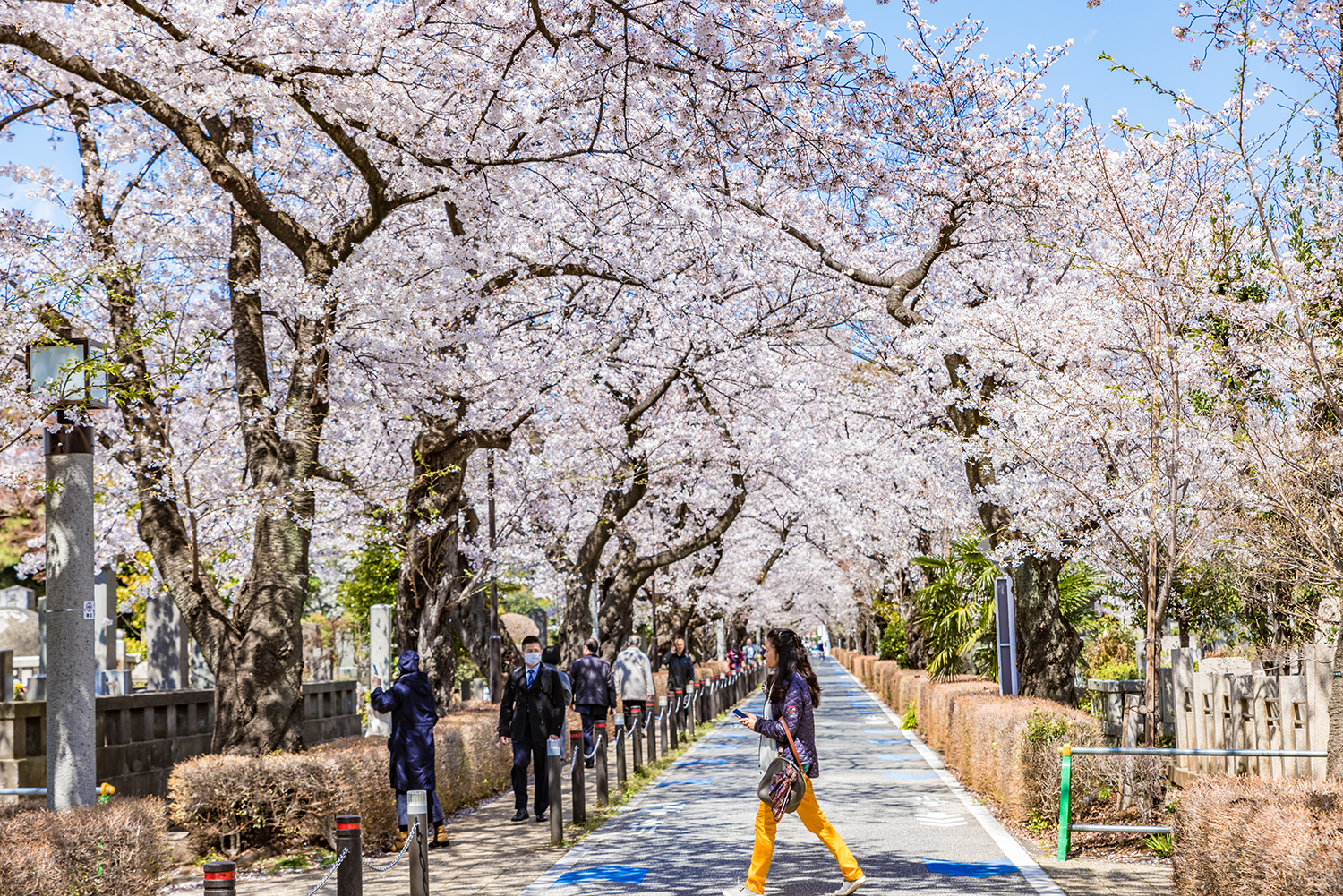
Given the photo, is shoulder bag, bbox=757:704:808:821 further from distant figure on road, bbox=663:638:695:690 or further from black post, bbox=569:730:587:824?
distant figure on road, bbox=663:638:695:690

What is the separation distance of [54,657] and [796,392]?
21291 millimetres

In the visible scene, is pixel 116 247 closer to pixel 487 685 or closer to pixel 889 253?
pixel 889 253

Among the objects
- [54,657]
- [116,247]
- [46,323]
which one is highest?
[116,247]

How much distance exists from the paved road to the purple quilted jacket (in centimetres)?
96

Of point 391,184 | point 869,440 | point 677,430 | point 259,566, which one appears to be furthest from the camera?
point 869,440

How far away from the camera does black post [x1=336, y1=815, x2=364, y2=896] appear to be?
5688mm

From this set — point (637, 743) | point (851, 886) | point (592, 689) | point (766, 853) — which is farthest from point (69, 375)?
point (637, 743)

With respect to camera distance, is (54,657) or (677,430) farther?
(677,430)

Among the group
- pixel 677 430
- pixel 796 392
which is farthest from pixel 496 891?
pixel 796 392

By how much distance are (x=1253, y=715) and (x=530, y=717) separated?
6755 mm

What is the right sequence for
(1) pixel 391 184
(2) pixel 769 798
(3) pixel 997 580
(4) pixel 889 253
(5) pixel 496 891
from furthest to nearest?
(4) pixel 889 253, (3) pixel 997 580, (1) pixel 391 184, (5) pixel 496 891, (2) pixel 769 798

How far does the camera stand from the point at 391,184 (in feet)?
38.0

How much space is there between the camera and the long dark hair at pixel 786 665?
796cm

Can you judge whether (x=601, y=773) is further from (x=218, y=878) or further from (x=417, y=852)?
(x=218, y=878)
